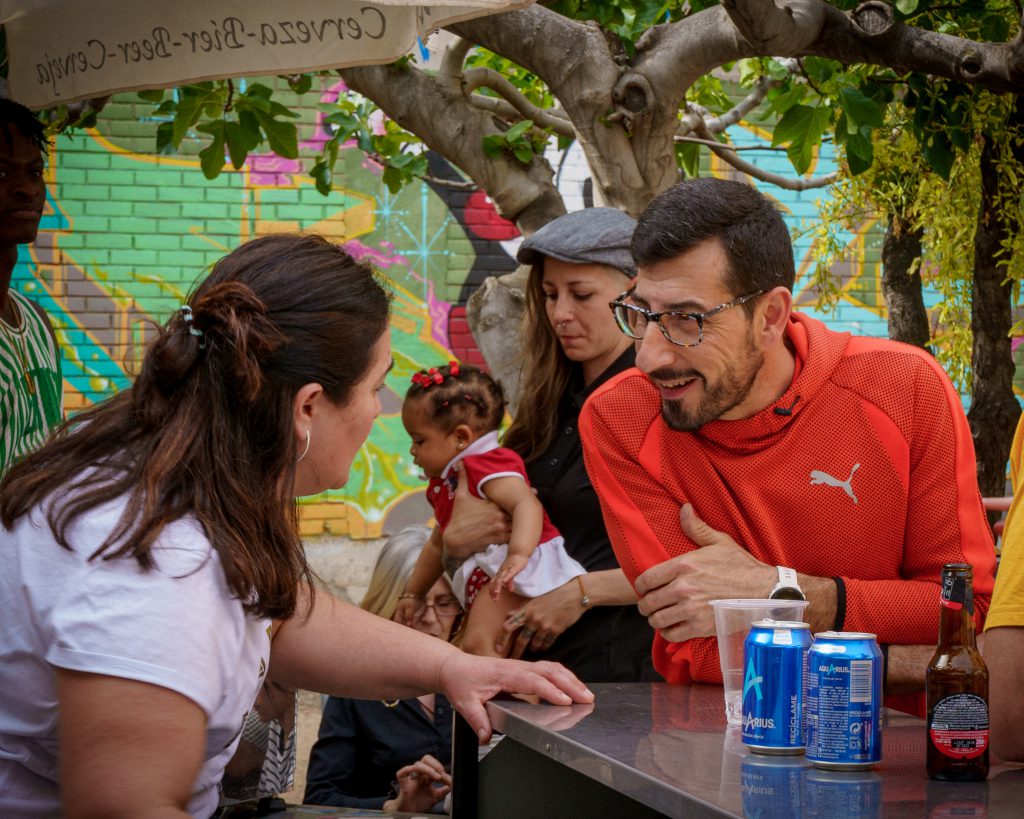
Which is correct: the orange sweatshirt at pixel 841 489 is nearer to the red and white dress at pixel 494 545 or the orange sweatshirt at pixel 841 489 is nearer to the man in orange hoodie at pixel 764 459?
the man in orange hoodie at pixel 764 459

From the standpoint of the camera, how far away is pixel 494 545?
3957 millimetres

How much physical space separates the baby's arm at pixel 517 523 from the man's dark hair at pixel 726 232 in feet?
3.84

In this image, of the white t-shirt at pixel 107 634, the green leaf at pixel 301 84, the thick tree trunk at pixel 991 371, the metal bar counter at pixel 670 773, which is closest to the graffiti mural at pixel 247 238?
the green leaf at pixel 301 84

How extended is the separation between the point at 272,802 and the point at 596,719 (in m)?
0.63

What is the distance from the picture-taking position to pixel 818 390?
254 cm

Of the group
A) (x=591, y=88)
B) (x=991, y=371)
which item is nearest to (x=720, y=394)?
(x=591, y=88)

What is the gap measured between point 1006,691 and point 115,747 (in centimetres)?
118

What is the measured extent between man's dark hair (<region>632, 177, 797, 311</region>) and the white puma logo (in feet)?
1.16

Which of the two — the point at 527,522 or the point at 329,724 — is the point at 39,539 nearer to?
the point at 527,522

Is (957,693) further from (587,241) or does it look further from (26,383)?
(26,383)

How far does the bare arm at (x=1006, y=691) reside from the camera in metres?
1.75

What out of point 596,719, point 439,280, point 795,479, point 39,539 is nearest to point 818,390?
point 795,479

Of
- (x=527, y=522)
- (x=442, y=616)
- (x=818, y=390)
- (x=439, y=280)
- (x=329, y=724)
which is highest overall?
(x=439, y=280)

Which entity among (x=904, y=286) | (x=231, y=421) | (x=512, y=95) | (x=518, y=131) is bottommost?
(x=231, y=421)
